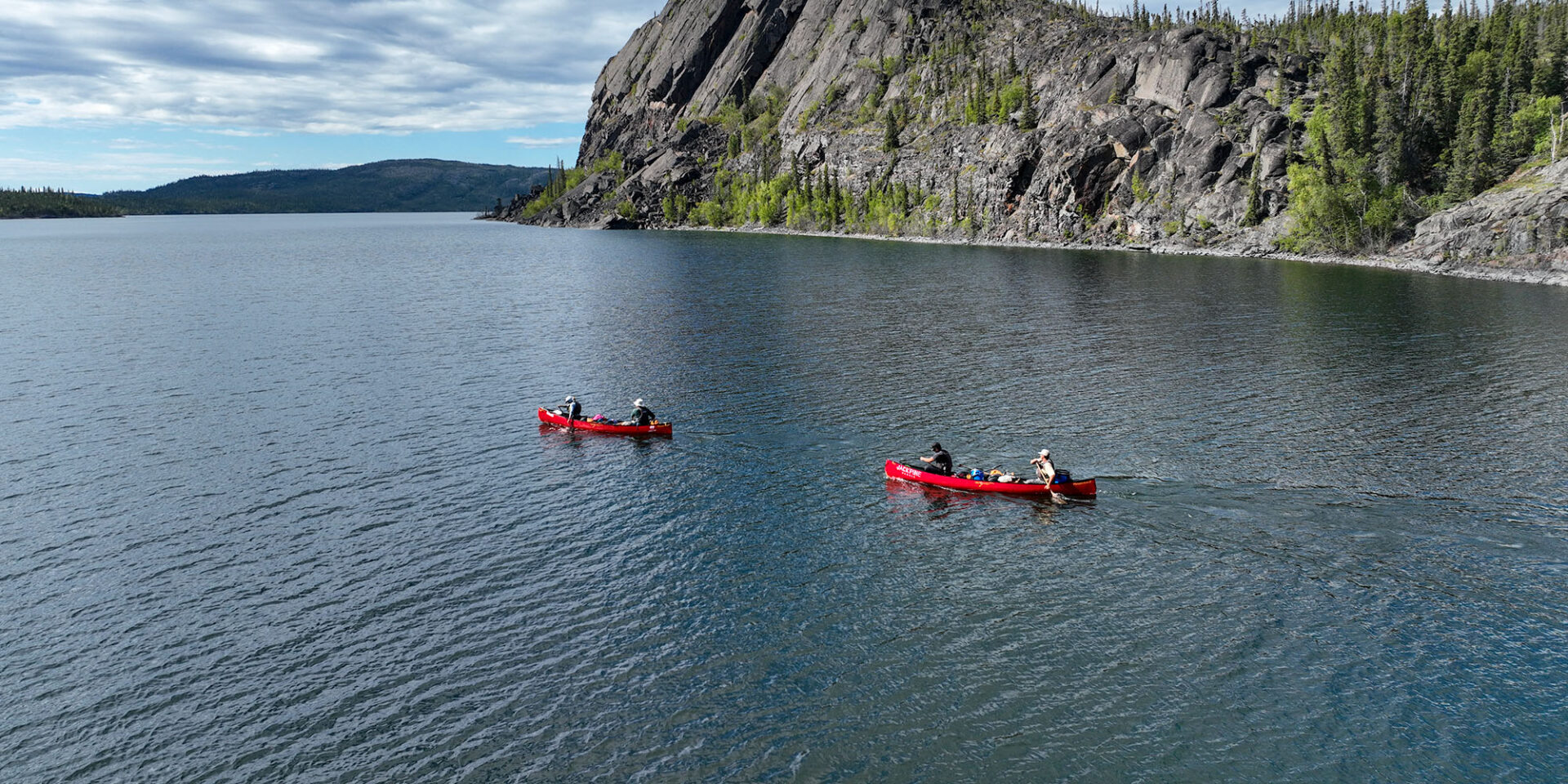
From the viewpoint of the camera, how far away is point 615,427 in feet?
181

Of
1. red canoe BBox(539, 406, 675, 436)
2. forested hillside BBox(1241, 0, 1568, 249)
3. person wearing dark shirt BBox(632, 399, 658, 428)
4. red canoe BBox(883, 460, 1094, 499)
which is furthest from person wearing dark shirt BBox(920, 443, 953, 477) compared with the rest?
forested hillside BBox(1241, 0, 1568, 249)

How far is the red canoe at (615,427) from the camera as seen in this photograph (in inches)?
2142

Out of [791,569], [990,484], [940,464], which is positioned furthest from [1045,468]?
[791,569]

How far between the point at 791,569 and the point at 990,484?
43.5 feet

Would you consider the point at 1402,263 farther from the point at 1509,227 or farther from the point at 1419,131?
the point at 1419,131

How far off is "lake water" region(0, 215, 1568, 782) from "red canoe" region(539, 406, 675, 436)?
2.92 ft

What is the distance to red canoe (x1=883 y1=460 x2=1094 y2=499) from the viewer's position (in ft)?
138

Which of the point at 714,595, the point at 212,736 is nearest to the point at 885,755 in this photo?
the point at 714,595

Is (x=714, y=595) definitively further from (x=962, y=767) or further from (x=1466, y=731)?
(x=1466, y=731)

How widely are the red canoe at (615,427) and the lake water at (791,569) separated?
89cm

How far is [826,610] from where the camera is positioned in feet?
108

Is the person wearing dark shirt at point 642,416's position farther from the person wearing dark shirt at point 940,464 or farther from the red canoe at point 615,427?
the person wearing dark shirt at point 940,464

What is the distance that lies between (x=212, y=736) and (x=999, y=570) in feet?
92.0

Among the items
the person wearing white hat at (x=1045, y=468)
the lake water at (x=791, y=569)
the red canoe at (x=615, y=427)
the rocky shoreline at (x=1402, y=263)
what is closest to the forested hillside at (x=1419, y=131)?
the rocky shoreline at (x=1402, y=263)
